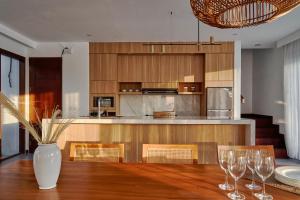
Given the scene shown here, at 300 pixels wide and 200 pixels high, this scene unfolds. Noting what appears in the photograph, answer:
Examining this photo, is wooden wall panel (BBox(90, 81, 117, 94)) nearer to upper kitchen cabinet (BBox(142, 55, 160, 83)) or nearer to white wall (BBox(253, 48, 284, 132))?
upper kitchen cabinet (BBox(142, 55, 160, 83))

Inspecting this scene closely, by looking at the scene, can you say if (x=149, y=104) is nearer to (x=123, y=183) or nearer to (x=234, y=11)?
(x=234, y=11)

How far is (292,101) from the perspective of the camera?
16.8ft

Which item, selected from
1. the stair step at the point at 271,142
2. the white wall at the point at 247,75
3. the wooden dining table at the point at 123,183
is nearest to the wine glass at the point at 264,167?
the wooden dining table at the point at 123,183

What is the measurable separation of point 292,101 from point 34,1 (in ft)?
17.0

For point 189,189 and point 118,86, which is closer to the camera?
point 189,189

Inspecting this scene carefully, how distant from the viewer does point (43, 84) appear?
5707 mm

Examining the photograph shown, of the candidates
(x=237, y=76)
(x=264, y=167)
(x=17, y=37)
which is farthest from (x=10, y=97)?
(x=264, y=167)

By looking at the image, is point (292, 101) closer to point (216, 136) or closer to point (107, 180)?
point (216, 136)

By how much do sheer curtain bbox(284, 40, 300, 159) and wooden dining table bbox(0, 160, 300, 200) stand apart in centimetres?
424

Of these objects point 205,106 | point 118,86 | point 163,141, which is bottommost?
point 163,141

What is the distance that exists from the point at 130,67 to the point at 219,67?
6.78ft

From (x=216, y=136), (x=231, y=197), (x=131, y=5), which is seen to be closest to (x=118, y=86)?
(x=131, y=5)

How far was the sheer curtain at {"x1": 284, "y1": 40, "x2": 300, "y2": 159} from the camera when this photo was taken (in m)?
4.96

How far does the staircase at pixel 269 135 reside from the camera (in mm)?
5452
